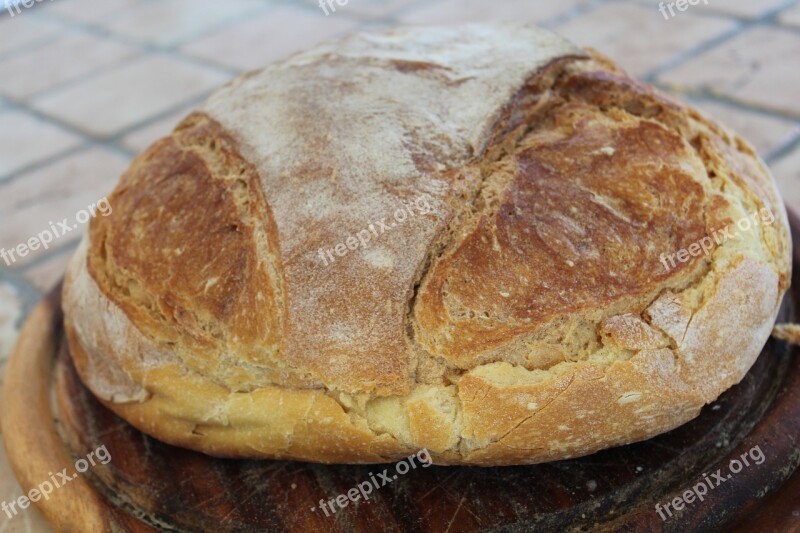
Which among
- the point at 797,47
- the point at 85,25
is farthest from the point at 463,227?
the point at 85,25

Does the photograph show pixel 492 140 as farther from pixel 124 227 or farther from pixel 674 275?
pixel 124 227
